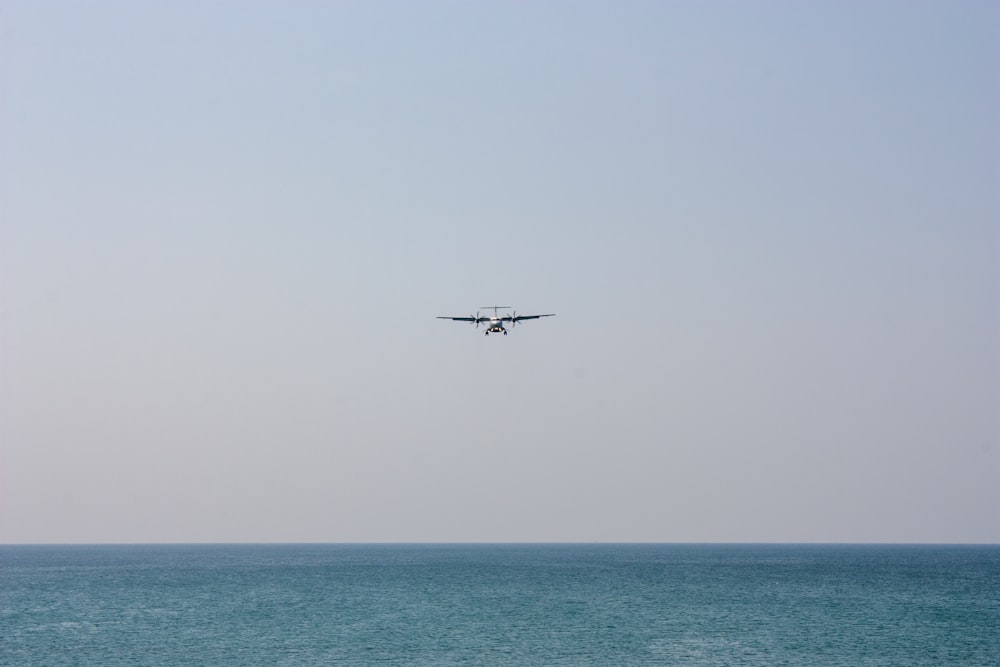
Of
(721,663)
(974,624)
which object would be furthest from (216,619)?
(974,624)

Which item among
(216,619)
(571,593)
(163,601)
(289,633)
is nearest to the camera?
(289,633)

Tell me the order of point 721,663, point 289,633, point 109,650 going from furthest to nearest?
point 289,633
point 109,650
point 721,663

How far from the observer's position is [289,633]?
398 feet

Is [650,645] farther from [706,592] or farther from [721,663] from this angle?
[706,592]

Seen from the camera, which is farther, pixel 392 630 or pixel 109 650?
pixel 392 630

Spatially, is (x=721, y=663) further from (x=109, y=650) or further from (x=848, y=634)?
(x=109, y=650)

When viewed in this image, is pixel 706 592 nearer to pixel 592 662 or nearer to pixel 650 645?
pixel 650 645

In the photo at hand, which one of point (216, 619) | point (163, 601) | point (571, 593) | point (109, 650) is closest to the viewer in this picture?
point (109, 650)

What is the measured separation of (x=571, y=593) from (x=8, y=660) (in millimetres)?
96462

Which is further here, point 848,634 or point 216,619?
point 216,619

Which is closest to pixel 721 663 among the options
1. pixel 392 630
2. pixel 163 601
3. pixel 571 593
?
pixel 392 630

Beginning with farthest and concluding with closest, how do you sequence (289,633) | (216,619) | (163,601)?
1. (163,601)
2. (216,619)
3. (289,633)

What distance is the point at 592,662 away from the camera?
10062 cm

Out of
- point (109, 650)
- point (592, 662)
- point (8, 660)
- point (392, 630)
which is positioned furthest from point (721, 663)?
point (8, 660)
